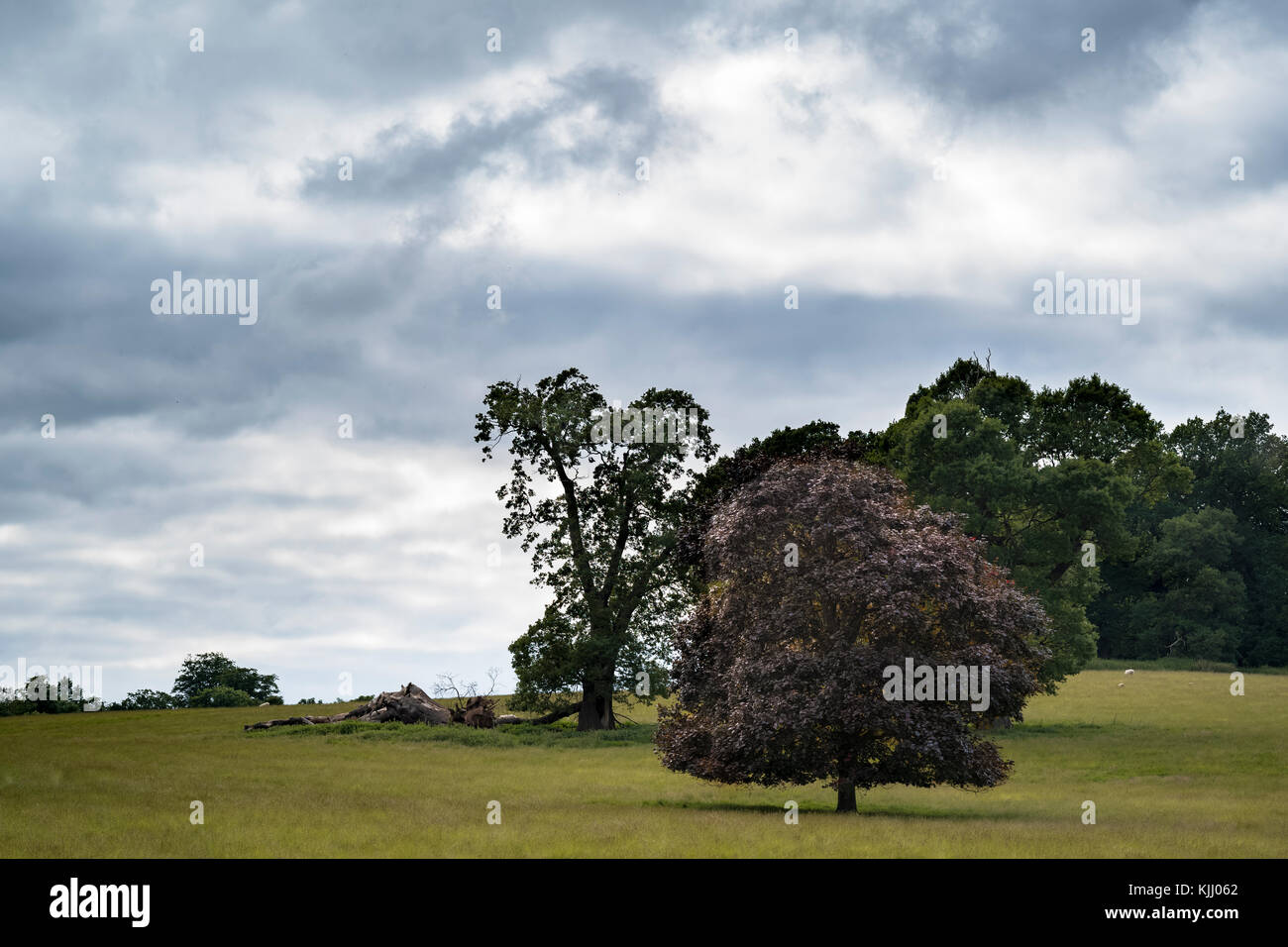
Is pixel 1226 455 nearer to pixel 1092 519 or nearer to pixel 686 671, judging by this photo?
pixel 1092 519

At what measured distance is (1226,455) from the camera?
107750 millimetres

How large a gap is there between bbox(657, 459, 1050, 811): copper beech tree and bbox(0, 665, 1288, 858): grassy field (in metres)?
1.65

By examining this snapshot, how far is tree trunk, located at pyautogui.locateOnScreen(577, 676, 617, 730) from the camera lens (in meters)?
63.2

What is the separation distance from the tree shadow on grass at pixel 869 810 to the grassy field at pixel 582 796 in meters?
0.12

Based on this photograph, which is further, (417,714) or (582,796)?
(417,714)

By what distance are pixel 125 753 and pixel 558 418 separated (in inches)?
1080

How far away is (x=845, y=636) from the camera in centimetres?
2969

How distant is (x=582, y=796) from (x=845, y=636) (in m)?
10.4

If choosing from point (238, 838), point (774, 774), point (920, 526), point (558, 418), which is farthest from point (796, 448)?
point (238, 838)

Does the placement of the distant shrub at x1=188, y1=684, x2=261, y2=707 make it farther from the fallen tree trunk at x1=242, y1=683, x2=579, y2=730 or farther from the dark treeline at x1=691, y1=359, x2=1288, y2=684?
the dark treeline at x1=691, y1=359, x2=1288, y2=684

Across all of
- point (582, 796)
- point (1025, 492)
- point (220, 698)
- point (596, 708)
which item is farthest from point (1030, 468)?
point (220, 698)

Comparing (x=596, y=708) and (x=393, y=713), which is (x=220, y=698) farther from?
(x=596, y=708)

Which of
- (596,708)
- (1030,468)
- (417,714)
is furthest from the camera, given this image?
(417,714)
